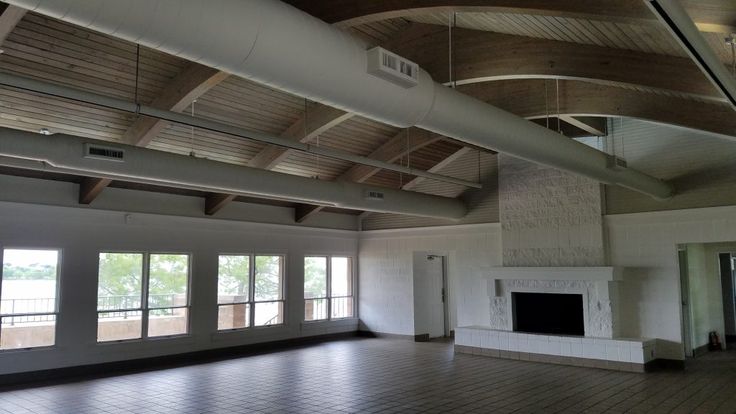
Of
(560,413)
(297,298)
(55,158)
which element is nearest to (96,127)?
(55,158)

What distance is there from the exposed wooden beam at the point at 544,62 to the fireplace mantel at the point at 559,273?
4526 millimetres

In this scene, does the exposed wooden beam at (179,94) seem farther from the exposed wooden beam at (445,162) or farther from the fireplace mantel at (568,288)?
the fireplace mantel at (568,288)

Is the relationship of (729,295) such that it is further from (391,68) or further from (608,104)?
(391,68)

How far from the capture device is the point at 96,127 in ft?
26.8

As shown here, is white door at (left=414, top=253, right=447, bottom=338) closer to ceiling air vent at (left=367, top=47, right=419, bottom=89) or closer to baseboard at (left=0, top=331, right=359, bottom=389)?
baseboard at (left=0, top=331, right=359, bottom=389)

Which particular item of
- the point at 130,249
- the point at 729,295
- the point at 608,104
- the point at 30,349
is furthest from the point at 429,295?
the point at 30,349

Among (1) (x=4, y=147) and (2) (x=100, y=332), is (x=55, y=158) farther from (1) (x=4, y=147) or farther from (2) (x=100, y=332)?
(2) (x=100, y=332)

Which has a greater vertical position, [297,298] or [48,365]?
[297,298]

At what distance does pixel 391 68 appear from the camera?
4.08 meters

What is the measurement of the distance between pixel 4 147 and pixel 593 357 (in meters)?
9.31

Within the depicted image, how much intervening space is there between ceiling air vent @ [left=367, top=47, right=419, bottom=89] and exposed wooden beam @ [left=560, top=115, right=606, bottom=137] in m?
5.08

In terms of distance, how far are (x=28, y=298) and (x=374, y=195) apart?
5942mm

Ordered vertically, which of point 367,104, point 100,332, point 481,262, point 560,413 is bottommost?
point 560,413

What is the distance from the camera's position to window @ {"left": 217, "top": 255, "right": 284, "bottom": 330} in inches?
463
